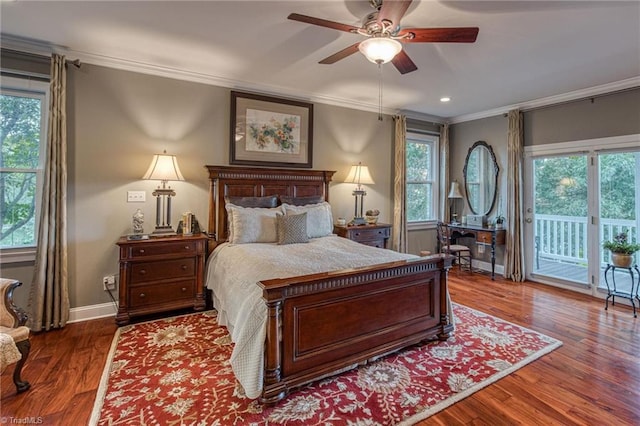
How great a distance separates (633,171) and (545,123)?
126 cm

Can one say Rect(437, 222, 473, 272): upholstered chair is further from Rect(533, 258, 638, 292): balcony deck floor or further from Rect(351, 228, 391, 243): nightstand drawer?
Rect(351, 228, 391, 243): nightstand drawer

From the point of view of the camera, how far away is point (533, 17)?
2.45 meters

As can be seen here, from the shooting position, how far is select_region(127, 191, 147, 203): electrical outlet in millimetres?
3438

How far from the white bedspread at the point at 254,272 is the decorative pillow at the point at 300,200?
0.66 metres

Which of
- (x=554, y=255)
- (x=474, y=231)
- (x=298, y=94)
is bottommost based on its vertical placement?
(x=554, y=255)

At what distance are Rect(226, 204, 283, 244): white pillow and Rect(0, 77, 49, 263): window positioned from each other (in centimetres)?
190

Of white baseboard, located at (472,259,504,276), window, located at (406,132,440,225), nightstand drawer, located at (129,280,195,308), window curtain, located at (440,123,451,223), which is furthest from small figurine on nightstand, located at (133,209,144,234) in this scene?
white baseboard, located at (472,259,504,276)

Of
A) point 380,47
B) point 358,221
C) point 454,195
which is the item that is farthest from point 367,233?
point 380,47

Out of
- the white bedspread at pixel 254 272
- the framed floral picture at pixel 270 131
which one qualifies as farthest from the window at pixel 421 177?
the white bedspread at pixel 254 272

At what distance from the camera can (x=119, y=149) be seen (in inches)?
133

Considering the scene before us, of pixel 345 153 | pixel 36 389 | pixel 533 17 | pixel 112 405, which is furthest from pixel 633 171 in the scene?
pixel 36 389

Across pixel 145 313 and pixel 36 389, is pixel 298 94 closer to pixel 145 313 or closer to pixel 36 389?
pixel 145 313

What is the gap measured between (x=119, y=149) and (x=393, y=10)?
10.2 feet

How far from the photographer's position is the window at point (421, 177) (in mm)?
5676
